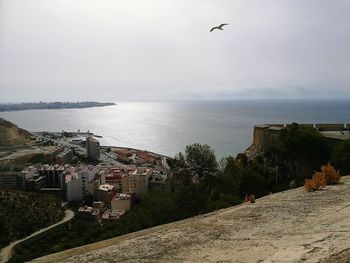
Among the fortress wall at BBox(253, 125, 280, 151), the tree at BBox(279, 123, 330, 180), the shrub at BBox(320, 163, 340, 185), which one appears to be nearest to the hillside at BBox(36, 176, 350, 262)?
the shrub at BBox(320, 163, 340, 185)

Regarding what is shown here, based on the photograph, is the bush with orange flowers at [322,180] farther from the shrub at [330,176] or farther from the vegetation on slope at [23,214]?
the vegetation on slope at [23,214]

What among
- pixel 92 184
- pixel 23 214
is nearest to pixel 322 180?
pixel 23 214

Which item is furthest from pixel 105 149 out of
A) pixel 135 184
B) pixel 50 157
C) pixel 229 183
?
pixel 229 183

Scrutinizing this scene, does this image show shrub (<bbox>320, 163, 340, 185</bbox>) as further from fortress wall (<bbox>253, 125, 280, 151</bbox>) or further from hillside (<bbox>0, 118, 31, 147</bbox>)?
hillside (<bbox>0, 118, 31, 147</bbox>)

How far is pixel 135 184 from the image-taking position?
4066 cm

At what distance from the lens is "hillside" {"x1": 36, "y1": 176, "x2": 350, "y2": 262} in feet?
9.74

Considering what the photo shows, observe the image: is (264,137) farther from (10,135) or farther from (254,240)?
(10,135)

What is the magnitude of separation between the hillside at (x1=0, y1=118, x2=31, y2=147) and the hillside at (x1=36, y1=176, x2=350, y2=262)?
75.4 metres

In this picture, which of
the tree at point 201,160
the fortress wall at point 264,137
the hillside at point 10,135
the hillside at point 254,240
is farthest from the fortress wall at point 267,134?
the hillside at point 10,135

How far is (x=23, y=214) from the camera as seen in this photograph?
31250 mm

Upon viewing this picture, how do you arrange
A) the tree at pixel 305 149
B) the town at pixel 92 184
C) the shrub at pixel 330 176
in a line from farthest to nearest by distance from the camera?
the town at pixel 92 184 → the tree at pixel 305 149 → the shrub at pixel 330 176

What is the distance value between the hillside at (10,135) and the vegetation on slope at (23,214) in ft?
131

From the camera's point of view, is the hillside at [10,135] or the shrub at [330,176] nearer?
the shrub at [330,176]

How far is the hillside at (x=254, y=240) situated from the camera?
9.74ft
